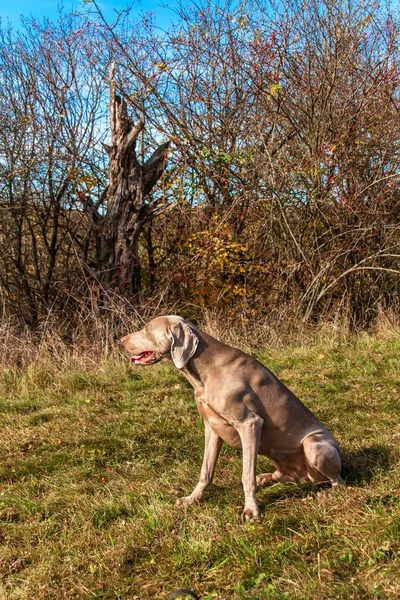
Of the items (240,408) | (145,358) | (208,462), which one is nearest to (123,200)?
(145,358)

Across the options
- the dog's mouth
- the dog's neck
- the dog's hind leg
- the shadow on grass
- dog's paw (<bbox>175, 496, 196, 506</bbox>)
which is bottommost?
the shadow on grass

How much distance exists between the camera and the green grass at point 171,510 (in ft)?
10.4

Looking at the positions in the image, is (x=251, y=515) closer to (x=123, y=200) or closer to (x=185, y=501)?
(x=185, y=501)

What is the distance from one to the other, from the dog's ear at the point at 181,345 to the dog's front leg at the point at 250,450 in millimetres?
535

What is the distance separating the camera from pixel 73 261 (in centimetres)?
1292

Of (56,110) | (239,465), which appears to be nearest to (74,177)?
(56,110)

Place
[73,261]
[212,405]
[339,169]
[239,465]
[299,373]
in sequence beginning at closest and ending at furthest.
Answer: [212,405] < [239,465] < [299,373] < [339,169] < [73,261]

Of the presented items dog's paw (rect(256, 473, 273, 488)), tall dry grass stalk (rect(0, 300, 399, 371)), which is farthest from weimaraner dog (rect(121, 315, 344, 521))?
tall dry grass stalk (rect(0, 300, 399, 371))

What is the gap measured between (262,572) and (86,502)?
152 centimetres

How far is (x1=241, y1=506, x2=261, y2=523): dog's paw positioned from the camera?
3775mm

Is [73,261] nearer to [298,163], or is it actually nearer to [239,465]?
[298,163]

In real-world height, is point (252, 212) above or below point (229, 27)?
below

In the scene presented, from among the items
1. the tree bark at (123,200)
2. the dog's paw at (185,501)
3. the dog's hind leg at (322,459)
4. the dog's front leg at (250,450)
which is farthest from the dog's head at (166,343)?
the tree bark at (123,200)

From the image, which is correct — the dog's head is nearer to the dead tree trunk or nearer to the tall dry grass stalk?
the tall dry grass stalk
